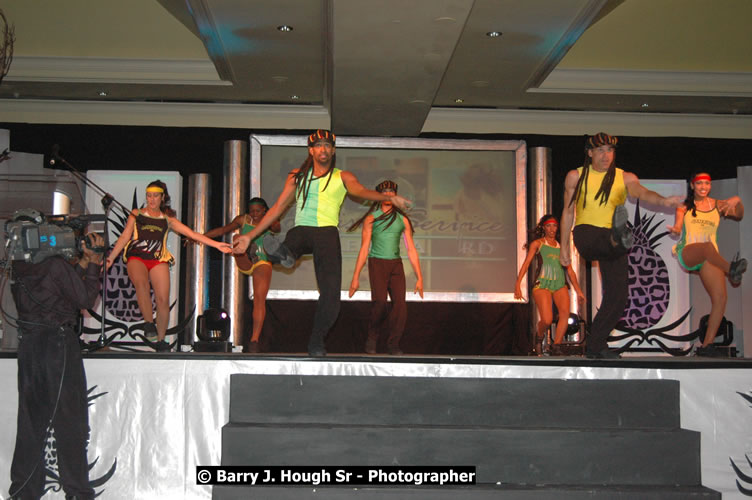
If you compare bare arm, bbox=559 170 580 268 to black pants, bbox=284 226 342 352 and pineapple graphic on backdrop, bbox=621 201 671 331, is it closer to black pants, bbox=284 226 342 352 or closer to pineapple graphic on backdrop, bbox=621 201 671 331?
black pants, bbox=284 226 342 352

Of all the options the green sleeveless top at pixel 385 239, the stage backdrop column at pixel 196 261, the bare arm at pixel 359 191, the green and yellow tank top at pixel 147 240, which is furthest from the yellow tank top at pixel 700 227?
the stage backdrop column at pixel 196 261

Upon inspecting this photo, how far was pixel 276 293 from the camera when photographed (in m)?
10.4

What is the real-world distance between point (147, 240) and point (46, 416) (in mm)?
2922

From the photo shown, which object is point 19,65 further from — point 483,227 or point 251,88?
point 483,227

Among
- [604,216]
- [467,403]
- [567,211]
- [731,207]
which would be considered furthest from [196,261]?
[731,207]

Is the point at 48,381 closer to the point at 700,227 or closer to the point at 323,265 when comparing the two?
the point at 323,265

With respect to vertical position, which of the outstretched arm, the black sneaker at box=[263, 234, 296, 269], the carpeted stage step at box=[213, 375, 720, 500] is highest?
the outstretched arm

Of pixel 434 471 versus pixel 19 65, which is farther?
pixel 19 65

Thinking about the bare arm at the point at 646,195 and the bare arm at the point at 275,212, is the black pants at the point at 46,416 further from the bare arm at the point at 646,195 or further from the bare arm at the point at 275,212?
the bare arm at the point at 646,195

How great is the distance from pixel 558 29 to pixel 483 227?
3.33 m

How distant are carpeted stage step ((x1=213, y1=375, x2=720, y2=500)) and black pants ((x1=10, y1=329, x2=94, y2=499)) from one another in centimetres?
97

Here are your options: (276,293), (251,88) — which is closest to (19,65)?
(251,88)

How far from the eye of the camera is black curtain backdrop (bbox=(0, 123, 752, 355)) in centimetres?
1045

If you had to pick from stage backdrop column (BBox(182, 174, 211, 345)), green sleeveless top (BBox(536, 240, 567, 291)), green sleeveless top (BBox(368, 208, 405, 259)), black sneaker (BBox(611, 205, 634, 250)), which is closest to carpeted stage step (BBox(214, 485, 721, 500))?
black sneaker (BBox(611, 205, 634, 250))
